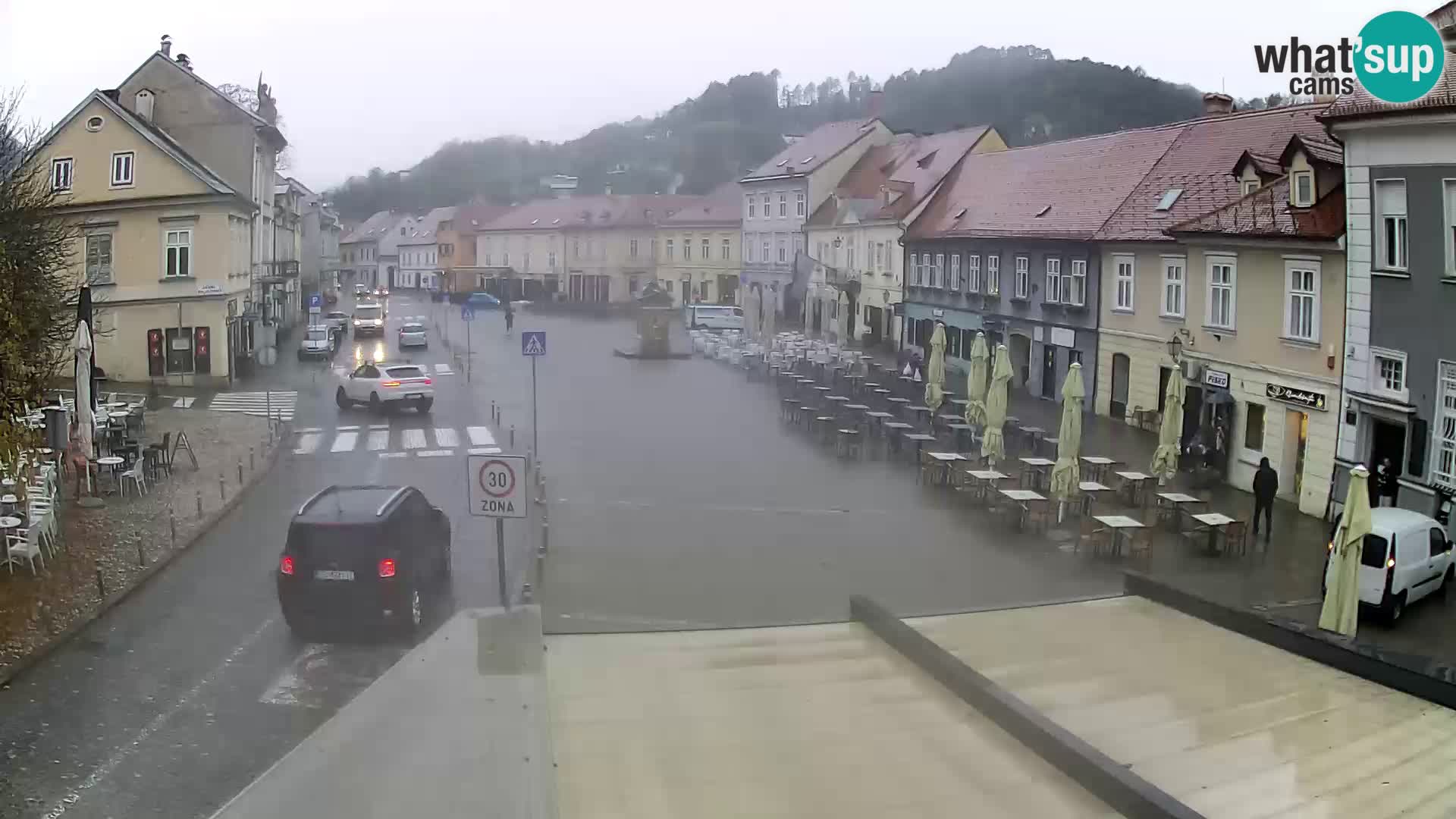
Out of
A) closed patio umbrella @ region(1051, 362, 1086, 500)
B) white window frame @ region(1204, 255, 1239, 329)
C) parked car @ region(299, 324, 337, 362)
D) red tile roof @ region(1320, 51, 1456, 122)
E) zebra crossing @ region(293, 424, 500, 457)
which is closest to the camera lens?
red tile roof @ region(1320, 51, 1456, 122)

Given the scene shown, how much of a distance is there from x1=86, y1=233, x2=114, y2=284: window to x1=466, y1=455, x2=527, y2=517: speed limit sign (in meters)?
29.7

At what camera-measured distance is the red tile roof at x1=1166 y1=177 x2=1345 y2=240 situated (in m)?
21.1

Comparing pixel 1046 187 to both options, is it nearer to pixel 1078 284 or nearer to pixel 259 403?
pixel 1078 284

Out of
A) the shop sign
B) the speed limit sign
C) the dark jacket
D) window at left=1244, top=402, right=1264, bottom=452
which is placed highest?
the shop sign

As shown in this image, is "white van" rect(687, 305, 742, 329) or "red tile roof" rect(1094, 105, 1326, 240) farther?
"white van" rect(687, 305, 742, 329)

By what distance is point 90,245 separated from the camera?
120 feet

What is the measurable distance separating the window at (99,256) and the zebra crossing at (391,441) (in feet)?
38.4

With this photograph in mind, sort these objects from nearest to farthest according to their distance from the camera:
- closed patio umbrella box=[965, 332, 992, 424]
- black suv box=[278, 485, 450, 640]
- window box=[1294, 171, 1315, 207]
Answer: black suv box=[278, 485, 450, 640] → window box=[1294, 171, 1315, 207] → closed patio umbrella box=[965, 332, 992, 424]

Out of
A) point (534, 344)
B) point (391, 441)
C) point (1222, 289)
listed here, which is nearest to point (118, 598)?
point (534, 344)

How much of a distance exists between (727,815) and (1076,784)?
1779 millimetres

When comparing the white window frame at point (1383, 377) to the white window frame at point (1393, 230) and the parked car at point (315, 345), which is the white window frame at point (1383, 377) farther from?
the parked car at point (315, 345)

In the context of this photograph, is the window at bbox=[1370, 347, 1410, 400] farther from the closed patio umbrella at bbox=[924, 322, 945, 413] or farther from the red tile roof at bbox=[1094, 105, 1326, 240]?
the closed patio umbrella at bbox=[924, 322, 945, 413]

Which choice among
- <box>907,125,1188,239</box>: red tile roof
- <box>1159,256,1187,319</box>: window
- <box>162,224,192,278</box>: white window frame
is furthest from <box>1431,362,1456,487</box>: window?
<box>162,224,192,278</box>: white window frame

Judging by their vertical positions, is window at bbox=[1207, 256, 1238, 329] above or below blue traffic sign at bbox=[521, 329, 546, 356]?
above
